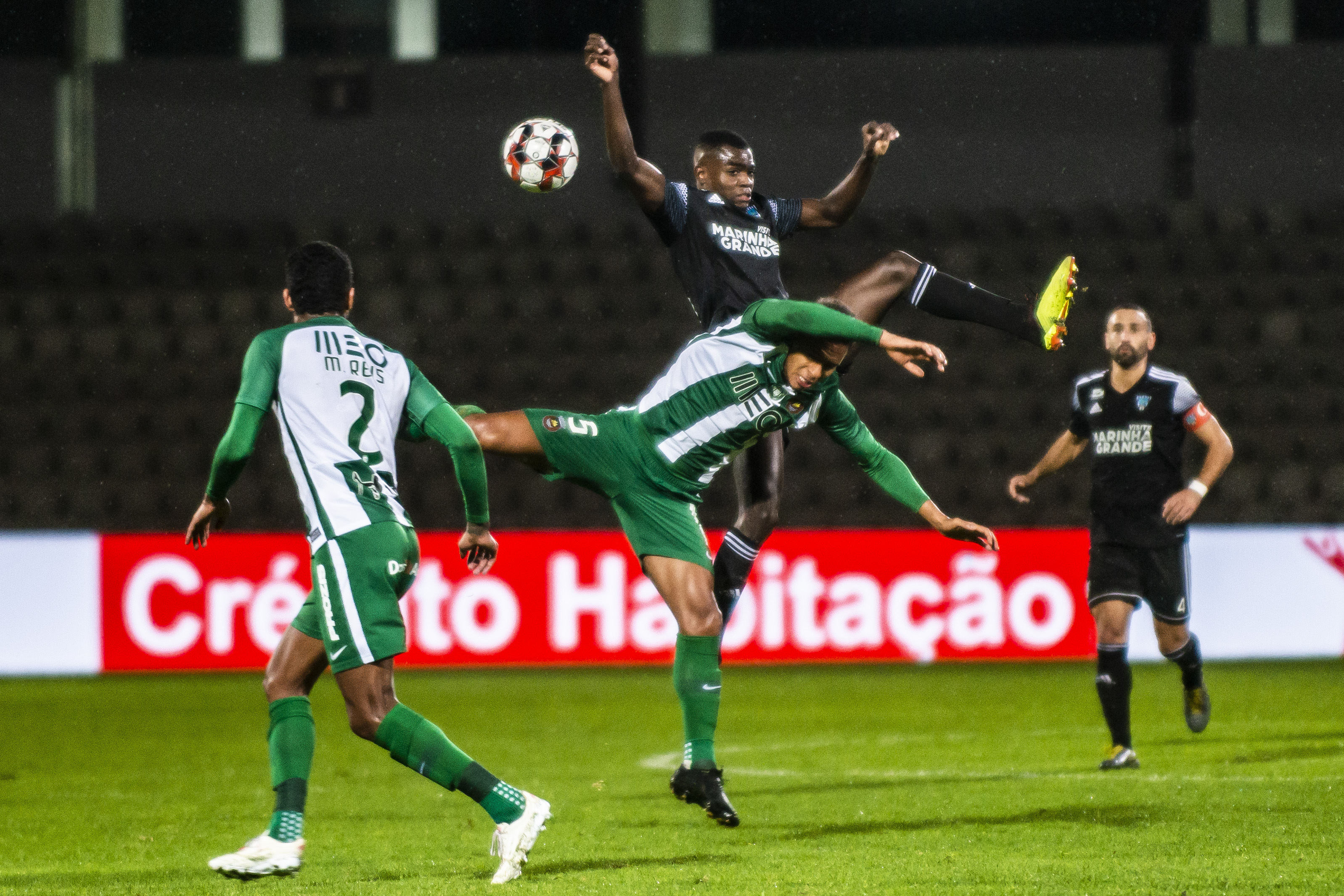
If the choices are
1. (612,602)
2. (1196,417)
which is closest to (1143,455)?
(1196,417)

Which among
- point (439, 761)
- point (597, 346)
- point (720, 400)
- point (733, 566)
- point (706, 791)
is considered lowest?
point (706, 791)

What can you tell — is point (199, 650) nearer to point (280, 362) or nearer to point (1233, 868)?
point (280, 362)

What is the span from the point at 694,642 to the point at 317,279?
1726 millimetres

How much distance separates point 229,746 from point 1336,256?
411 inches

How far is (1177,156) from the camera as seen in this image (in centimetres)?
1451

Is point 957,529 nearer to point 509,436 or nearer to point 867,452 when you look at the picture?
point 867,452

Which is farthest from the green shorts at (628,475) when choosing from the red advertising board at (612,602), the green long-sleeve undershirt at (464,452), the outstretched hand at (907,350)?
the red advertising board at (612,602)

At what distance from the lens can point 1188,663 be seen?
6863 mm

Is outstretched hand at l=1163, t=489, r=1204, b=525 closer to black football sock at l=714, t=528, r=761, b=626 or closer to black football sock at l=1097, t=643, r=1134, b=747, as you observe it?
black football sock at l=1097, t=643, r=1134, b=747

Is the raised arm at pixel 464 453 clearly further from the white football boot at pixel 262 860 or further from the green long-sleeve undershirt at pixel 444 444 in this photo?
the white football boot at pixel 262 860

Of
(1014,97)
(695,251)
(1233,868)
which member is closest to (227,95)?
(1014,97)

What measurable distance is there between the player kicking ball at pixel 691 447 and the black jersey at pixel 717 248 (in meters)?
0.81

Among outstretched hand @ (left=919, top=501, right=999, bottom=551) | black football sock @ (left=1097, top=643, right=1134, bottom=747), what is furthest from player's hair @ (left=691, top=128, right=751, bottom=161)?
black football sock @ (left=1097, top=643, right=1134, bottom=747)

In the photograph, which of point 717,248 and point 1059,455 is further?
point 1059,455
